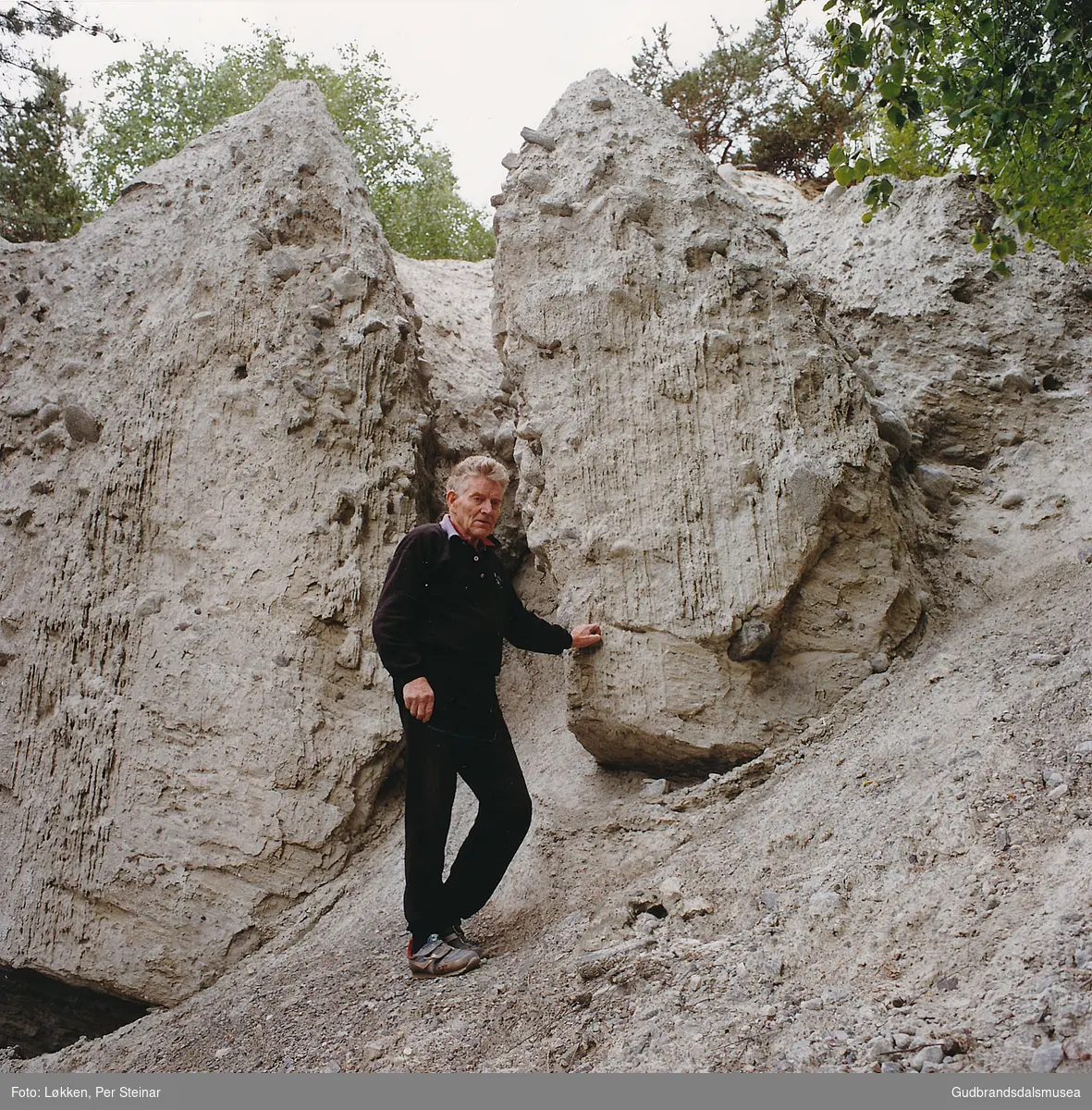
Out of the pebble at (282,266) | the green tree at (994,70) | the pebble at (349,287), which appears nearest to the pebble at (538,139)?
the pebble at (349,287)

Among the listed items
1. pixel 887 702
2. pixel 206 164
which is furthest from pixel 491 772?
pixel 206 164

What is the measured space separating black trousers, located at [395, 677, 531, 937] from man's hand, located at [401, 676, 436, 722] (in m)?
0.10

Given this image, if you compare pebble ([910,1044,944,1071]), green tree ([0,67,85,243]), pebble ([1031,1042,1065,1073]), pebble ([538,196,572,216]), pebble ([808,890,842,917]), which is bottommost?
pebble ([910,1044,944,1071])

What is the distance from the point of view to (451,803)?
3668mm

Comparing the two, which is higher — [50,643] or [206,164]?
[206,164]

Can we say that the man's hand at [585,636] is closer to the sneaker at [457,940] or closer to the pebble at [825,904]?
the sneaker at [457,940]

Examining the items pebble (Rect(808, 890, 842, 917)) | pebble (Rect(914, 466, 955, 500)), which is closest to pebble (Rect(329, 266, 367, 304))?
pebble (Rect(914, 466, 955, 500))

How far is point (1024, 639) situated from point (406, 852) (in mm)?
2578

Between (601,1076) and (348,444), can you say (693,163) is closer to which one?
(348,444)

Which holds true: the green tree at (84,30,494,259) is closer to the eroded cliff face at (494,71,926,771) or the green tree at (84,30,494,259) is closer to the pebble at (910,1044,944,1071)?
the eroded cliff face at (494,71,926,771)

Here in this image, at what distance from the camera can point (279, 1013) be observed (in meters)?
3.80

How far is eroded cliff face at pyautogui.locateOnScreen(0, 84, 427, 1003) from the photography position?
16.2 ft

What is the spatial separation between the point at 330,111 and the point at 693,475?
908cm

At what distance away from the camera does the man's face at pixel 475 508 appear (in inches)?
150
